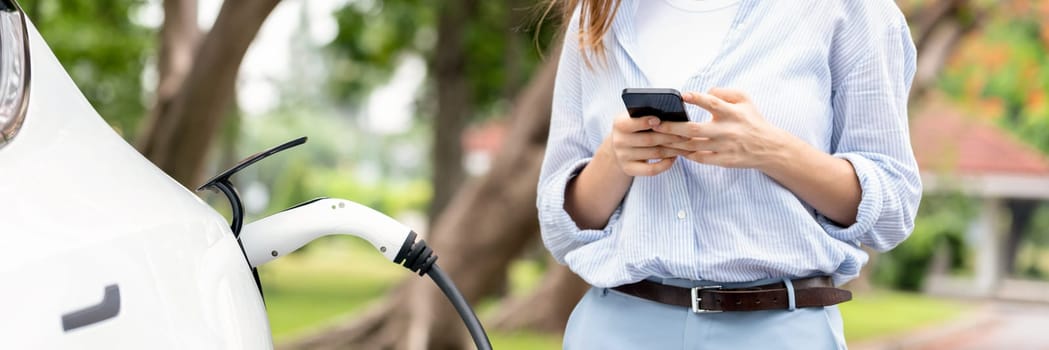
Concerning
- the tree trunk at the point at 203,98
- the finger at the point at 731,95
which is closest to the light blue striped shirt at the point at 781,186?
the finger at the point at 731,95

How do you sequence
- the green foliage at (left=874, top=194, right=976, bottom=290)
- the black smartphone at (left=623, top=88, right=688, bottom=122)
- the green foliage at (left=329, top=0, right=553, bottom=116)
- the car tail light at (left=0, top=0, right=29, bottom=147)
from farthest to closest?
1. the green foliage at (left=874, top=194, right=976, bottom=290)
2. the green foliage at (left=329, top=0, right=553, bottom=116)
3. the black smartphone at (left=623, top=88, right=688, bottom=122)
4. the car tail light at (left=0, top=0, right=29, bottom=147)

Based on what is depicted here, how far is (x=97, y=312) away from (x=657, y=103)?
59 centimetres

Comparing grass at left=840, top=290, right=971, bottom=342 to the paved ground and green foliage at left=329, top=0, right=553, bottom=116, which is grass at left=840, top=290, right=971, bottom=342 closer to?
the paved ground

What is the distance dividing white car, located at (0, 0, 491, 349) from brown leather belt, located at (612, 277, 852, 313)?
0.48 metres

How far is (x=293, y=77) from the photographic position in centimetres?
4428

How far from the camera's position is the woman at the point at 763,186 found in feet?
4.40

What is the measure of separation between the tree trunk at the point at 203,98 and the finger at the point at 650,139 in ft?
9.52

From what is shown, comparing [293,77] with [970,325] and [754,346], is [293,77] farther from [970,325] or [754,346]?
[754,346]

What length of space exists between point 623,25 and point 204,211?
22.8 inches

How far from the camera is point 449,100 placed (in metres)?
11.9

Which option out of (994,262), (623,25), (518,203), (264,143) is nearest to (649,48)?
(623,25)

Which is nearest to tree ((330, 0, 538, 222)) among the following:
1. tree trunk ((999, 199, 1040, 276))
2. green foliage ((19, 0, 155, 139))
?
green foliage ((19, 0, 155, 139))

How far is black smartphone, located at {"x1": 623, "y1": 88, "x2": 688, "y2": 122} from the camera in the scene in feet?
3.86

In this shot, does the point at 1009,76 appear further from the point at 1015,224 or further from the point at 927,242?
the point at 1015,224
